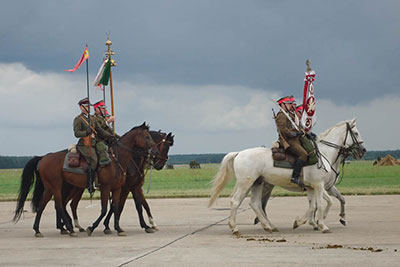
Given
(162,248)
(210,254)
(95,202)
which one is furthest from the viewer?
(95,202)

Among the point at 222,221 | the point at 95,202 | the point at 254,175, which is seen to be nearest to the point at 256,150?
the point at 254,175

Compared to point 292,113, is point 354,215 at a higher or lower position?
lower

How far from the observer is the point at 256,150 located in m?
14.7

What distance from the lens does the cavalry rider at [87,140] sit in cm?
1442

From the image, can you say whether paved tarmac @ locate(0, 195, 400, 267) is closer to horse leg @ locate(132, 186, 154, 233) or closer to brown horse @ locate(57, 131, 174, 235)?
horse leg @ locate(132, 186, 154, 233)

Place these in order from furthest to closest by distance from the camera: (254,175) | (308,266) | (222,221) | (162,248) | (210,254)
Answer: (222,221) → (254,175) → (162,248) → (210,254) → (308,266)

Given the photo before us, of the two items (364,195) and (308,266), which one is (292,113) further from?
(364,195)

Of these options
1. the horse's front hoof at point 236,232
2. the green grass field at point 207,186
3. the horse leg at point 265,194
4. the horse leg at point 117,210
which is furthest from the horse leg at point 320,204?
the horse leg at point 117,210

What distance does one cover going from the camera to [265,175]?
14492 millimetres

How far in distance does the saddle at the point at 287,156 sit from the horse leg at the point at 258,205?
82cm

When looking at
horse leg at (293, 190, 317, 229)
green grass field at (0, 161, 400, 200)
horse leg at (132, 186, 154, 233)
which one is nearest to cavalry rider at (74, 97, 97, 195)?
horse leg at (132, 186, 154, 233)

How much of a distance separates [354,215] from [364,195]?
26.7 ft

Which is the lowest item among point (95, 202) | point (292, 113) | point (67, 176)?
point (95, 202)

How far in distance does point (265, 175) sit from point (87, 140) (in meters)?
3.84
